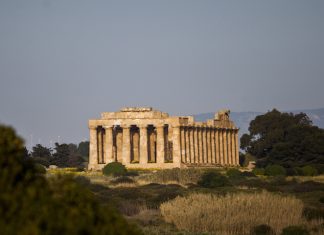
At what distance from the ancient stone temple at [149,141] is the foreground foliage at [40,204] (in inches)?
3562

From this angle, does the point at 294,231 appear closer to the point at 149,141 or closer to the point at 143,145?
the point at 143,145

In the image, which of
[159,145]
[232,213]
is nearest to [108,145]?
[159,145]

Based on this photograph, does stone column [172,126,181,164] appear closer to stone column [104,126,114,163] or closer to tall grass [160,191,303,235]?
stone column [104,126,114,163]

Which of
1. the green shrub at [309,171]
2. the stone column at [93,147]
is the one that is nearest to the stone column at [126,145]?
the stone column at [93,147]

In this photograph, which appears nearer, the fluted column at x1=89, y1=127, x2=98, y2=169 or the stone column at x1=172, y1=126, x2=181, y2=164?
the stone column at x1=172, y1=126, x2=181, y2=164

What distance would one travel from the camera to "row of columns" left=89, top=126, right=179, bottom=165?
108125mm

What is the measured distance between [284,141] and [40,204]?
10878 cm

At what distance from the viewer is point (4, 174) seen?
46.1 ft

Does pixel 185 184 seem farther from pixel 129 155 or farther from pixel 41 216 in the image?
pixel 41 216

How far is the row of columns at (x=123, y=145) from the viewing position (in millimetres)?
108125

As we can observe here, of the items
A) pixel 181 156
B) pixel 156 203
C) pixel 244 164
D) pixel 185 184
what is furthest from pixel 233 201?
pixel 244 164

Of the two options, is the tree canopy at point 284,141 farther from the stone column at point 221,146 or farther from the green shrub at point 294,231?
the green shrub at point 294,231

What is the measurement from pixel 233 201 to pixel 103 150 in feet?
239

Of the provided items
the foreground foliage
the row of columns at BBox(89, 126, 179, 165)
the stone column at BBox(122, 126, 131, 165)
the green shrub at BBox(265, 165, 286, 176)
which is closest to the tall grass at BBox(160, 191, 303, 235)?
the foreground foliage
